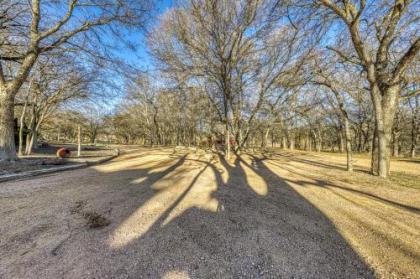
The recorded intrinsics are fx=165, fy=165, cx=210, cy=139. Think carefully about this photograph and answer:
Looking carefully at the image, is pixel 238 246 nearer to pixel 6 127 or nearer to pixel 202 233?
pixel 202 233

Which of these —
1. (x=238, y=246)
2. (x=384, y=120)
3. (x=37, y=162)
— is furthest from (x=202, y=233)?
(x=37, y=162)

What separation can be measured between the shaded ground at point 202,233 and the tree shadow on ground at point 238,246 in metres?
0.01

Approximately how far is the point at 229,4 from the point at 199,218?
34.4ft

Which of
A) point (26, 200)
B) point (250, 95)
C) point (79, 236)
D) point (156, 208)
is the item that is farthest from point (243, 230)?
point (250, 95)

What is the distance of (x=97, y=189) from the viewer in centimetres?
386

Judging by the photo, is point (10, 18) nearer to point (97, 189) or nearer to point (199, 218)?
point (97, 189)

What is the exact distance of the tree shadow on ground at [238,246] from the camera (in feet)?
5.41

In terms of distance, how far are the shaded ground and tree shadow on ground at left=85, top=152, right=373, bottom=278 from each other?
1cm

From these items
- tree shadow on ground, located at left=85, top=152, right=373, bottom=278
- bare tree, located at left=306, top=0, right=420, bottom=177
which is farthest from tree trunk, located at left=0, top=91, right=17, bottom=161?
bare tree, located at left=306, top=0, right=420, bottom=177

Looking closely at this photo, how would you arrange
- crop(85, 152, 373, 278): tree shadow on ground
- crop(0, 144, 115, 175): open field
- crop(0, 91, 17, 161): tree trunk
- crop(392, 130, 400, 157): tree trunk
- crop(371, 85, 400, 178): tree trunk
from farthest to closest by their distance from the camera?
crop(392, 130, 400, 157): tree trunk, crop(0, 91, 17, 161): tree trunk, crop(371, 85, 400, 178): tree trunk, crop(0, 144, 115, 175): open field, crop(85, 152, 373, 278): tree shadow on ground

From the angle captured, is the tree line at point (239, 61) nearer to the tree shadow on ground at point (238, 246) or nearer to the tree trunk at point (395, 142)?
the tree shadow on ground at point (238, 246)

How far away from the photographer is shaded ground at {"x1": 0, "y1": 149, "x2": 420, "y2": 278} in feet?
5.46

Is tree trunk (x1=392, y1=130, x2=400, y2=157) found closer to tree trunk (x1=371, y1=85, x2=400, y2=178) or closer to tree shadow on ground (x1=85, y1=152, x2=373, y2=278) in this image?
tree trunk (x1=371, y1=85, x2=400, y2=178)

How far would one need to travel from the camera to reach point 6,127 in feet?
20.9
